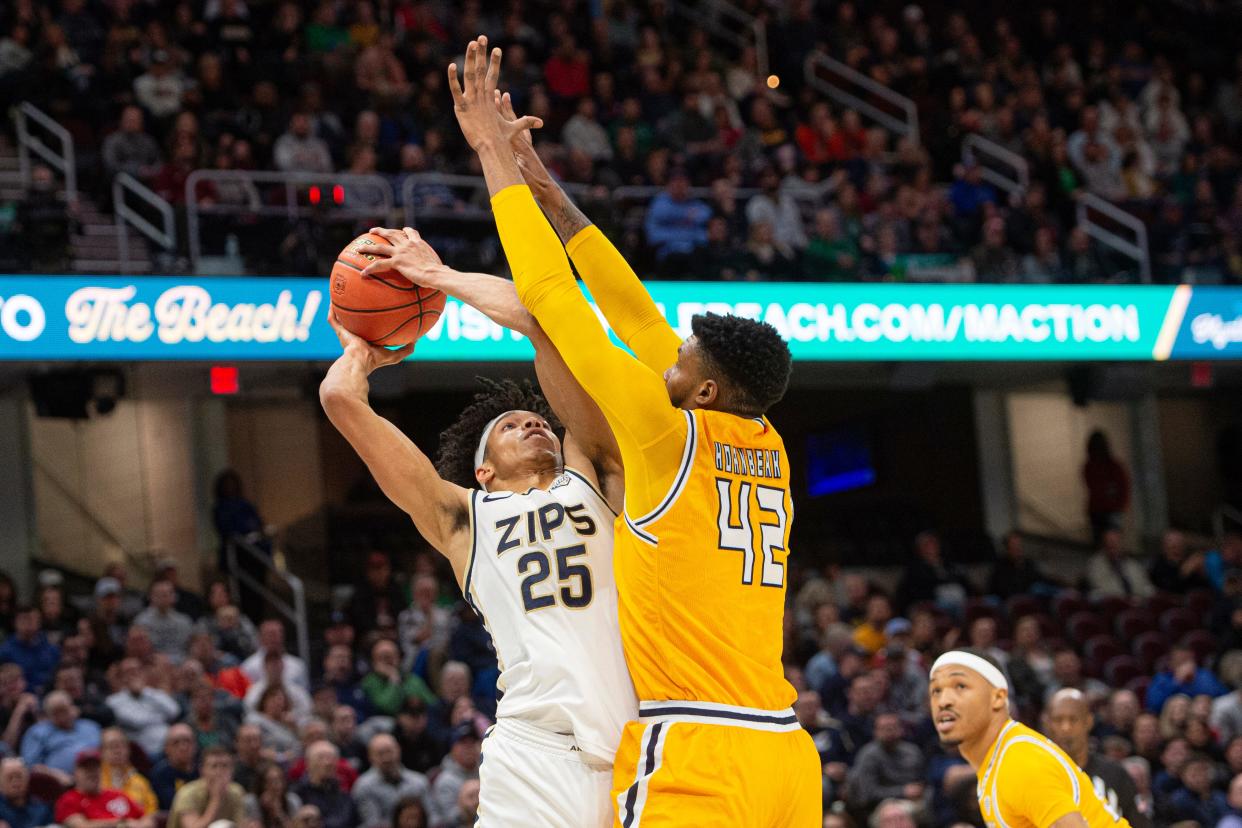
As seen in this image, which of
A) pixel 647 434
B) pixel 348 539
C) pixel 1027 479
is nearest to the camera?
pixel 647 434

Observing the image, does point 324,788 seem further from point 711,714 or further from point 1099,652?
point 1099,652

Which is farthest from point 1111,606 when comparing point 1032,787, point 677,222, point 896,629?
point 1032,787

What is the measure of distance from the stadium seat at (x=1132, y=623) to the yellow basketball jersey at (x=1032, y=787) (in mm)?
10603

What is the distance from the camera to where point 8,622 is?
13.2m

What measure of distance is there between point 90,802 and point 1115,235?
39.9ft

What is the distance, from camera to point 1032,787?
18.4 ft

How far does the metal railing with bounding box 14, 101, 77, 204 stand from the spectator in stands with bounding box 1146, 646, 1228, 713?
9612 millimetres

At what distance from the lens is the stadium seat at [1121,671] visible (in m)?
15.1

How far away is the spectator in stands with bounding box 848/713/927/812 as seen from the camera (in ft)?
39.1

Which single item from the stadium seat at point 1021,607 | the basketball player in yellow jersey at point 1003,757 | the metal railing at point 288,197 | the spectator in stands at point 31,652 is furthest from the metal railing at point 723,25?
the basketball player in yellow jersey at point 1003,757

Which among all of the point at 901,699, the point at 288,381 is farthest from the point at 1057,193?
the point at 288,381

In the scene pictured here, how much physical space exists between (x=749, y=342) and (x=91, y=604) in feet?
34.4

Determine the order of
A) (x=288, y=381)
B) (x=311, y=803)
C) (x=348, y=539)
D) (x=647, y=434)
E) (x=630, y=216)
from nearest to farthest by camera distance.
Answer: (x=647, y=434) < (x=311, y=803) < (x=630, y=216) < (x=288, y=381) < (x=348, y=539)

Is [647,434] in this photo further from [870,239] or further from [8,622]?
[870,239]
